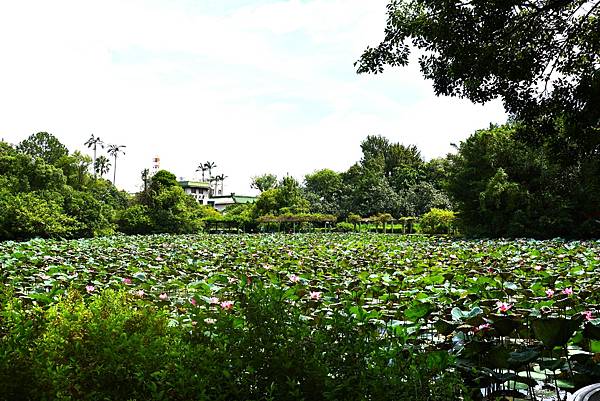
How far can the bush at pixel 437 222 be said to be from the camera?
22047mm

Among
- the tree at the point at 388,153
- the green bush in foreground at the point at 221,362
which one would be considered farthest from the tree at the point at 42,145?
the green bush in foreground at the point at 221,362

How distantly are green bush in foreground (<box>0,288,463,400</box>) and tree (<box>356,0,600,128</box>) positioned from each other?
11.3 ft

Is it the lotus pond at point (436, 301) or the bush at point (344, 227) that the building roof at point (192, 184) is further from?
the lotus pond at point (436, 301)

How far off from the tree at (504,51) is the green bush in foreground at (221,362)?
344 centimetres

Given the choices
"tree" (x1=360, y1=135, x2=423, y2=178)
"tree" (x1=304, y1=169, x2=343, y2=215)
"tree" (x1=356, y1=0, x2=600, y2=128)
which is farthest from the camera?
"tree" (x1=360, y1=135, x2=423, y2=178)

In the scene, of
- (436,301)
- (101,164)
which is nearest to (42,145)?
(101,164)

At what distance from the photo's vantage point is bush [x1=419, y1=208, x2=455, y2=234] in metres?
22.0

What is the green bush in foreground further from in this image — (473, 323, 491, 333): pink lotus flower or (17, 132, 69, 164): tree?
(17, 132, 69, 164): tree

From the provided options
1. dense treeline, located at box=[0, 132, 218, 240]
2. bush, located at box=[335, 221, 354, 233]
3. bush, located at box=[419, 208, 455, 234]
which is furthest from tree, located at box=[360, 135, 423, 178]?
dense treeline, located at box=[0, 132, 218, 240]

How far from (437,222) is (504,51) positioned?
18485 mm

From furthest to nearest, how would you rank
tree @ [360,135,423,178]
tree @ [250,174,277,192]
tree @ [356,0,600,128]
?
1. tree @ [250,174,277,192]
2. tree @ [360,135,423,178]
3. tree @ [356,0,600,128]

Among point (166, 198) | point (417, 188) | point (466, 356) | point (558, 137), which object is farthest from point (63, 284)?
point (417, 188)

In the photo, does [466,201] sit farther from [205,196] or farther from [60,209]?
[205,196]

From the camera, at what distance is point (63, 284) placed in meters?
5.00
